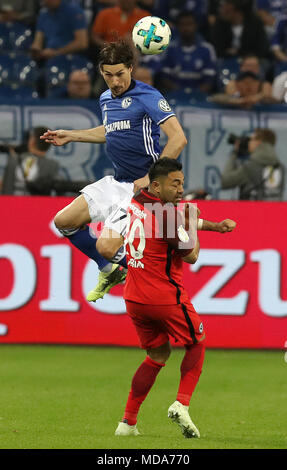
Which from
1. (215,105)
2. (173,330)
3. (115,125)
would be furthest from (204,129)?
(173,330)

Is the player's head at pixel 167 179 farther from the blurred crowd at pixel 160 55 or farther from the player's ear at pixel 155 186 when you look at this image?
the blurred crowd at pixel 160 55

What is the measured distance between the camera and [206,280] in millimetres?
11570

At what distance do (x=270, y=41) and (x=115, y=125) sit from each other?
839 centimetres

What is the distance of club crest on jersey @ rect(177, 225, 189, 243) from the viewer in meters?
6.62

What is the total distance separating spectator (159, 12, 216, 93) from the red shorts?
25.2 feet

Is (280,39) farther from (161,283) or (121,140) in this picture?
(161,283)

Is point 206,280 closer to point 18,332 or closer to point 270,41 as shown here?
point 18,332

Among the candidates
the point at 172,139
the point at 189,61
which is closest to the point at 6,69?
the point at 189,61

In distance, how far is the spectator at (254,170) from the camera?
12.0 m

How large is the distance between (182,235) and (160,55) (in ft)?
27.7

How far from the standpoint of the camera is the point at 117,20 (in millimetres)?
14703

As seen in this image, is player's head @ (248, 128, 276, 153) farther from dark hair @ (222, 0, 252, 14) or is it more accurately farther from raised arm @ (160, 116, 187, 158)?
raised arm @ (160, 116, 187, 158)

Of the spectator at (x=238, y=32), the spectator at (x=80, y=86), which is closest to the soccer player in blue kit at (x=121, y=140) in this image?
the spectator at (x=80, y=86)

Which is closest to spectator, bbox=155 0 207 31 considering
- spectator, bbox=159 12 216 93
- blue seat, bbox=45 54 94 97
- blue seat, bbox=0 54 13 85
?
spectator, bbox=159 12 216 93
